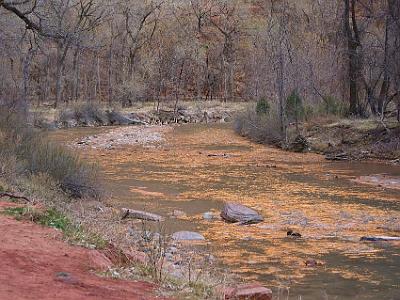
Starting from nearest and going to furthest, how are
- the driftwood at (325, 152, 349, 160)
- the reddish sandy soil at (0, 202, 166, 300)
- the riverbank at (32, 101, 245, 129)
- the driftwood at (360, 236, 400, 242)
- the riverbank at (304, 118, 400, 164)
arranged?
the reddish sandy soil at (0, 202, 166, 300)
the driftwood at (360, 236, 400, 242)
the riverbank at (304, 118, 400, 164)
the driftwood at (325, 152, 349, 160)
the riverbank at (32, 101, 245, 129)

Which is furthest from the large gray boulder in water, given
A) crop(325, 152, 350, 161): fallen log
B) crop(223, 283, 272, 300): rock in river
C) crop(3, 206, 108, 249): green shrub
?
crop(325, 152, 350, 161): fallen log

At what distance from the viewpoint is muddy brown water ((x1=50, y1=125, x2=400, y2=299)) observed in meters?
8.97

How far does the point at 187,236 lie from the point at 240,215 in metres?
2.05

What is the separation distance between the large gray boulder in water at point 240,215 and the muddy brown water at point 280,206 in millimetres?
225

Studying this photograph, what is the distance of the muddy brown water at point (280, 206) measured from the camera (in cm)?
897

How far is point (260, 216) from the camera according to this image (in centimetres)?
1311

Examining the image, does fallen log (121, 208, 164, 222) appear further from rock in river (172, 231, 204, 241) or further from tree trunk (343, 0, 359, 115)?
tree trunk (343, 0, 359, 115)

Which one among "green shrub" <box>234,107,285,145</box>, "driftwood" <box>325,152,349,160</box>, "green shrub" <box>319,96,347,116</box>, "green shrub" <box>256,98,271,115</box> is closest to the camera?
"driftwood" <box>325,152,349,160</box>

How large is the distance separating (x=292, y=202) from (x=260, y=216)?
2260mm

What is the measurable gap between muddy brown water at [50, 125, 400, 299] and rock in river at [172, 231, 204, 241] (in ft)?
1.02

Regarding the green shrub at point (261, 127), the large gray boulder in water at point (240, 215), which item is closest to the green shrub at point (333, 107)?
the green shrub at point (261, 127)

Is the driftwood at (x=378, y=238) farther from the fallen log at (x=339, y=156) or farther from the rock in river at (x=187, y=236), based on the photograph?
the fallen log at (x=339, y=156)

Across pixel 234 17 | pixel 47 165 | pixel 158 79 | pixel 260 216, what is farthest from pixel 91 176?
pixel 234 17

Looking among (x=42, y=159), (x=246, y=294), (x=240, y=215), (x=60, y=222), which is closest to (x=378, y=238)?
(x=240, y=215)
